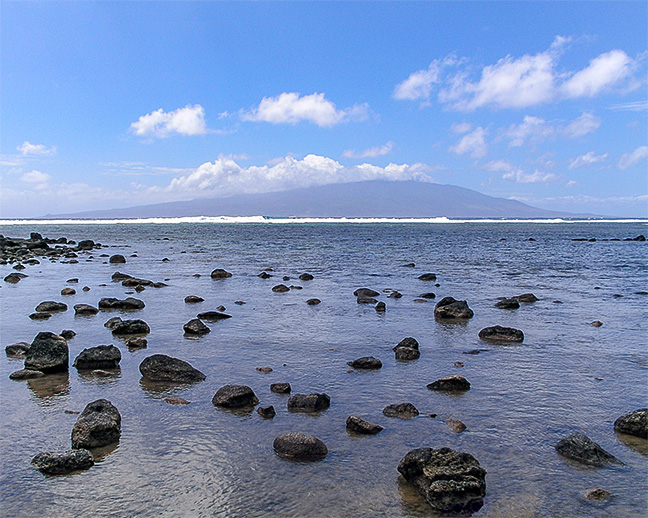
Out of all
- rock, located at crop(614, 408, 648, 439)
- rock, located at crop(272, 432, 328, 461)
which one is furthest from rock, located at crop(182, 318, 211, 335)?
rock, located at crop(614, 408, 648, 439)

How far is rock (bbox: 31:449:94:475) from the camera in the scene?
6094mm

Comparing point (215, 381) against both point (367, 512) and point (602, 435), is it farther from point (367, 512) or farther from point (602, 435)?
point (602, 435)

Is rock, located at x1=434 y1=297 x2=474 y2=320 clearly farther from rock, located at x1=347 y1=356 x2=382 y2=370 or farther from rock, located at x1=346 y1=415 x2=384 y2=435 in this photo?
rock, located at x1=346 y1=415 x2=384 y2=435

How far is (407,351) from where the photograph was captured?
11.0m

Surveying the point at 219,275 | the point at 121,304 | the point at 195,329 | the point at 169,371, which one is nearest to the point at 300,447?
the point at 169,371

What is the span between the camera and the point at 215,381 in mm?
9344

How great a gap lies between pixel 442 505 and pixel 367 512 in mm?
791

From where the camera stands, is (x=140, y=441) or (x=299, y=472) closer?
(x=299, y=472)

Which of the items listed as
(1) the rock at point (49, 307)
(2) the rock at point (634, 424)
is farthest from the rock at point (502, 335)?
(1) the rock at point (49, 307)

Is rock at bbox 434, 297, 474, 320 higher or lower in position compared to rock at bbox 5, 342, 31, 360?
higher

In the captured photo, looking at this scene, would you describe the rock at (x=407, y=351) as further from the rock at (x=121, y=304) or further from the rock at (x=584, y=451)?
the rock at (x=121, y=304)

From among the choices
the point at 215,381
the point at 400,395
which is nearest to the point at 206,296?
the point at 215,381

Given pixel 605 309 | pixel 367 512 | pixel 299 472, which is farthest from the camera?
pixel 605 309

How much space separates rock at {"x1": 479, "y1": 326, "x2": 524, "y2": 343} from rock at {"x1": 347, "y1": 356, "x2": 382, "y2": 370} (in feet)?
12.2
